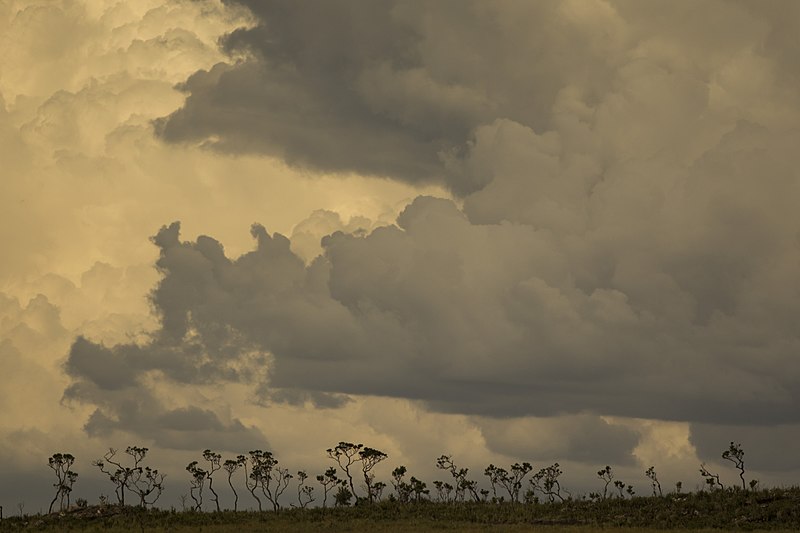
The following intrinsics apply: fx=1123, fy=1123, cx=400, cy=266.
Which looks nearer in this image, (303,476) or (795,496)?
(795,496)

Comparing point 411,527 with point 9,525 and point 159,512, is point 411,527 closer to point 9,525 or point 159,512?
point 159,512

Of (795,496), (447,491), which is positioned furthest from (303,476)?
(795,496)

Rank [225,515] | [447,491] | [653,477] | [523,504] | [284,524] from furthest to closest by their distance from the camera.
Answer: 1. [447,491]
2. [653,477]
3. [523,504]
4. [225,515]
5. [284,524]

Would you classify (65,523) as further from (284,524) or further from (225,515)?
(284,524)

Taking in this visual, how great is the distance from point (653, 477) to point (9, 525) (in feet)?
290

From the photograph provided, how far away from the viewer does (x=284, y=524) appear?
126 metres

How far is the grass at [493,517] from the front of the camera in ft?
372

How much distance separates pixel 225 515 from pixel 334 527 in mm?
19491

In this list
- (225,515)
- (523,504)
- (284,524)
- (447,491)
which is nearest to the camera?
(284,524)

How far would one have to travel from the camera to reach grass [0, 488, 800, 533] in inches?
4466

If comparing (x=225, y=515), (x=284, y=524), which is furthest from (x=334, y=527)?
(x=225, y=515)

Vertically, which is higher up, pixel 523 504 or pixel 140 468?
pixel 140 468

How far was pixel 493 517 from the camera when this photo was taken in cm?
12912

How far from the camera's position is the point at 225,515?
5344 inches
